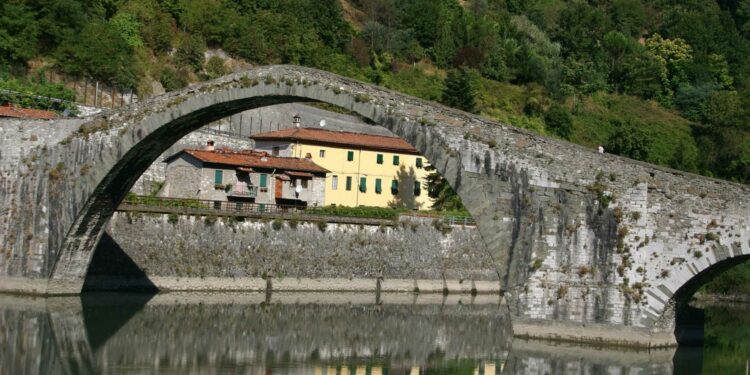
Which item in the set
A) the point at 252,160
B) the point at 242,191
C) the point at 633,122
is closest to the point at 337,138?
the point at 252,160

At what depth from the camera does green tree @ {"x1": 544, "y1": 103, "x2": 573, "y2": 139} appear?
85812 millimetres

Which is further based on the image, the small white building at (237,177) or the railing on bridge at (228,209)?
the small white building at (237,177)

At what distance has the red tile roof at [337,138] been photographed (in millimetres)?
58750

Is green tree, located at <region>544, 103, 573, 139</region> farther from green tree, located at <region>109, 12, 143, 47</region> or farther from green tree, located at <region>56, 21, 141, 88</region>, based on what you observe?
green tree, located at <region>56, 21, 141, 88</region>

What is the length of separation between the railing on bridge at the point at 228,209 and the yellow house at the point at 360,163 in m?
8.36

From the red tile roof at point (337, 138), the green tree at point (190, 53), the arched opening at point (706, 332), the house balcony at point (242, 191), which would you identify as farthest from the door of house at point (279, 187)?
the arched opening at point (706, 332)

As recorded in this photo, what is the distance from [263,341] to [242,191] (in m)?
20.5

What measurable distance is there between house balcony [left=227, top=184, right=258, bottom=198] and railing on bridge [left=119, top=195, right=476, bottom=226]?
7.76 feet

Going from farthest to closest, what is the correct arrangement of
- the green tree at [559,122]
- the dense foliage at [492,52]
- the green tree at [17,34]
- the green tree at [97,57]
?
1. the green tree at [559,122]
2. the dense foliage at [492,52]
3. the green tree at [97,57]
4. the green tree at [17,34]

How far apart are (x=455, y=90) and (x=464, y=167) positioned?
126 feet

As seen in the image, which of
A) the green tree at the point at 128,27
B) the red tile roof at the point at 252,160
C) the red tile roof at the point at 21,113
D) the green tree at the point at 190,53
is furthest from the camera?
the green tree at the point at 190,53

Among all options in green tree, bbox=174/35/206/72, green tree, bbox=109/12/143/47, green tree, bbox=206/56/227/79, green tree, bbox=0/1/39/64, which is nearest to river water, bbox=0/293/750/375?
green tree, bbox=0/1/39/64

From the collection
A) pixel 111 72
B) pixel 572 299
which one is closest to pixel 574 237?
pixel 572 299

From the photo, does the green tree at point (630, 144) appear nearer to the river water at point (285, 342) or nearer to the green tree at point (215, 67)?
the green tree at point (215, 67)
